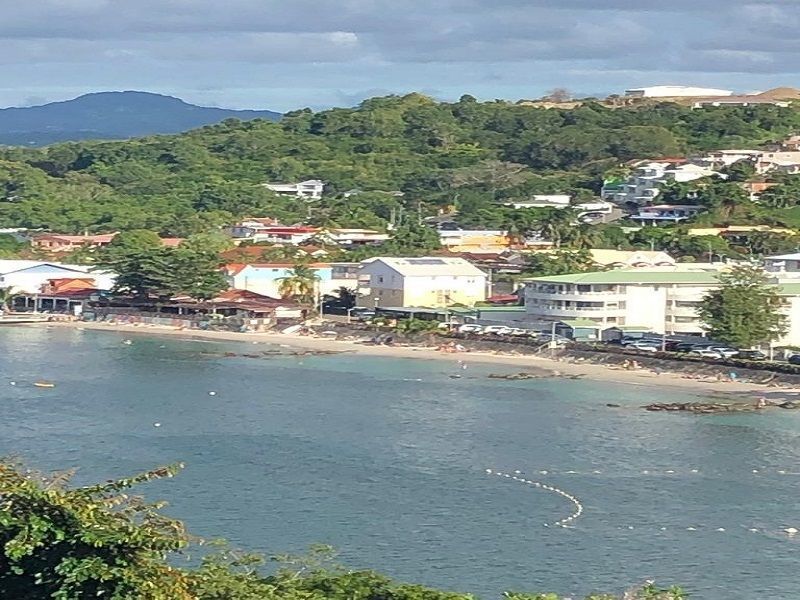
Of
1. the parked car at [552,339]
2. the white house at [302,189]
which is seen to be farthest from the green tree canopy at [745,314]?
the white house at [302,189]

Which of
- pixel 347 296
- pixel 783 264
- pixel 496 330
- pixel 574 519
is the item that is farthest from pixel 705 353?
pixel 574 519

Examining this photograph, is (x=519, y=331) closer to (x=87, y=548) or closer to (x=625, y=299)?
(x=625, y=299)

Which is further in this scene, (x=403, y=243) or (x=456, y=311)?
(x=403, y=243)

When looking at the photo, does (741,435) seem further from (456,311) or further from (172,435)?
(456,311)

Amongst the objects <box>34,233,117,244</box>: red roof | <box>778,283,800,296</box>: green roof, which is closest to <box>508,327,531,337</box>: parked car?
<box>778,283,800,296</box>: green roof

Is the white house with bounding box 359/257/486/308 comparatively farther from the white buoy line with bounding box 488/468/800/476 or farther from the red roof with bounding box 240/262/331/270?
the white buoy line with bounding box 488/468/800/476

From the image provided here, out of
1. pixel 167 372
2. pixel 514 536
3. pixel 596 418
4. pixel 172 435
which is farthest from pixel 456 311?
pixel 514 536

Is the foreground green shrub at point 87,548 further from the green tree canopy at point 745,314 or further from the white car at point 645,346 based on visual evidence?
the white car at point 645,346
